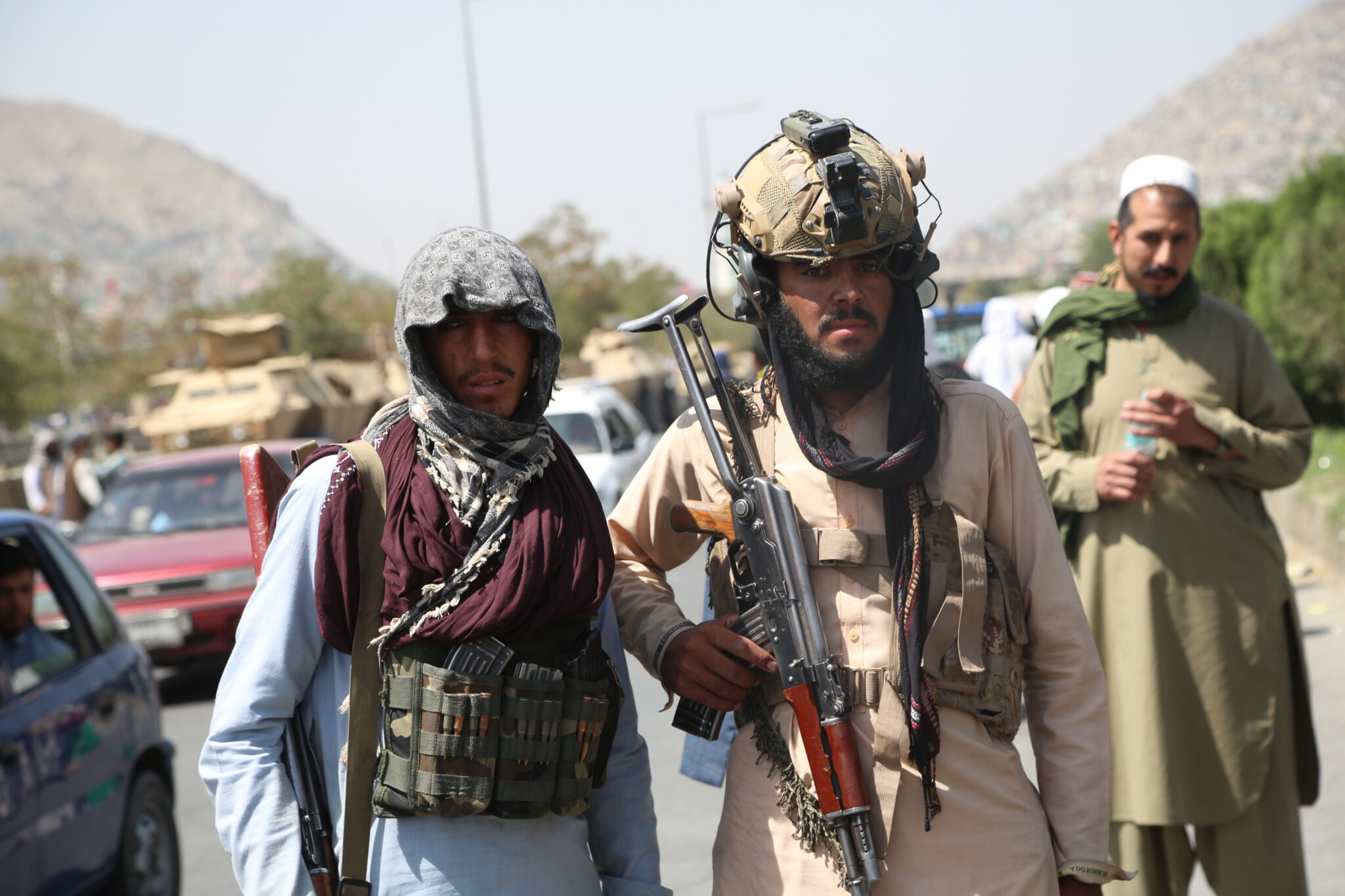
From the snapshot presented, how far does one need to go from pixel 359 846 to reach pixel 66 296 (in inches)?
1922

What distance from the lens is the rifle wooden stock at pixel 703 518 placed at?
222cm

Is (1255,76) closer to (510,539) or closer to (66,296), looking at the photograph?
(66,296)

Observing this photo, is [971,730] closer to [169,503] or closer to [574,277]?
[169,503]

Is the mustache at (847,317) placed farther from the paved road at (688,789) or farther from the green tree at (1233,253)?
the green tree at (1233,253)

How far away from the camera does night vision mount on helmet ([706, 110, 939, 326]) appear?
83.7 inches

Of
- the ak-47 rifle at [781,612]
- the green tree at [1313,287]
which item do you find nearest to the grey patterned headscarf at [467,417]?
the ak-47 rifle at [781,612]

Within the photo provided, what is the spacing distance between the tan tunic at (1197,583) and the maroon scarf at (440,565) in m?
1.89

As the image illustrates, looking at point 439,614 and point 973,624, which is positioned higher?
point 439,614

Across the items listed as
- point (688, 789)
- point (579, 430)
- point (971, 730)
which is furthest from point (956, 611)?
point (579, 430)

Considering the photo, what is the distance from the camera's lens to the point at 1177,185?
346cm

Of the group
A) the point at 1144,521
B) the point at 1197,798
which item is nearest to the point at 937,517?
the point at 1144,521

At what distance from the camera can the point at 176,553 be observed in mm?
8711

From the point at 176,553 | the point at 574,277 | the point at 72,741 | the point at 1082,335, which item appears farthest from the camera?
the point at 574,277

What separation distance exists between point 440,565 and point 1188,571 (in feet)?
7.39
